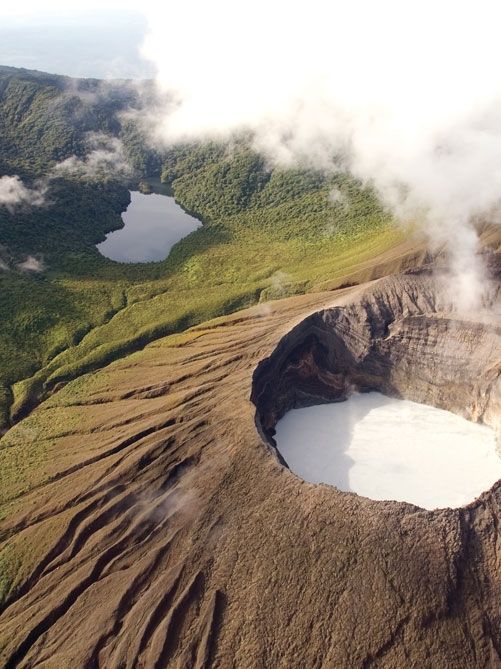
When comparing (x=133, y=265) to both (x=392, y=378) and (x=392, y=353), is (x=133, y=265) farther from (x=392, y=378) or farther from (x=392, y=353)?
(x=392, y=378)

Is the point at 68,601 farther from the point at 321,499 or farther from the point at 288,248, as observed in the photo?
the point at 288,248

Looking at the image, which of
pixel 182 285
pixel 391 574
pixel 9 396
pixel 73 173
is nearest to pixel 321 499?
Answer: pixel 391 574

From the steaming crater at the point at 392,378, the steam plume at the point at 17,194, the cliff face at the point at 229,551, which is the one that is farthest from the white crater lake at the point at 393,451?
the steam plume at the point at 17,194

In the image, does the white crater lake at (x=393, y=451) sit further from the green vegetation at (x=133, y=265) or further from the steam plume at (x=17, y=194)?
the steam plume at (x=17, y=194)

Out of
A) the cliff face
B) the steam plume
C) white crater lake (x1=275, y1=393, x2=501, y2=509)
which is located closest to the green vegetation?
the steam plume

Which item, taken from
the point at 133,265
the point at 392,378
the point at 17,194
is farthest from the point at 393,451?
the point at 17,194

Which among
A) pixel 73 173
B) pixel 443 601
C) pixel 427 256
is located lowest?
pixel 443 601
